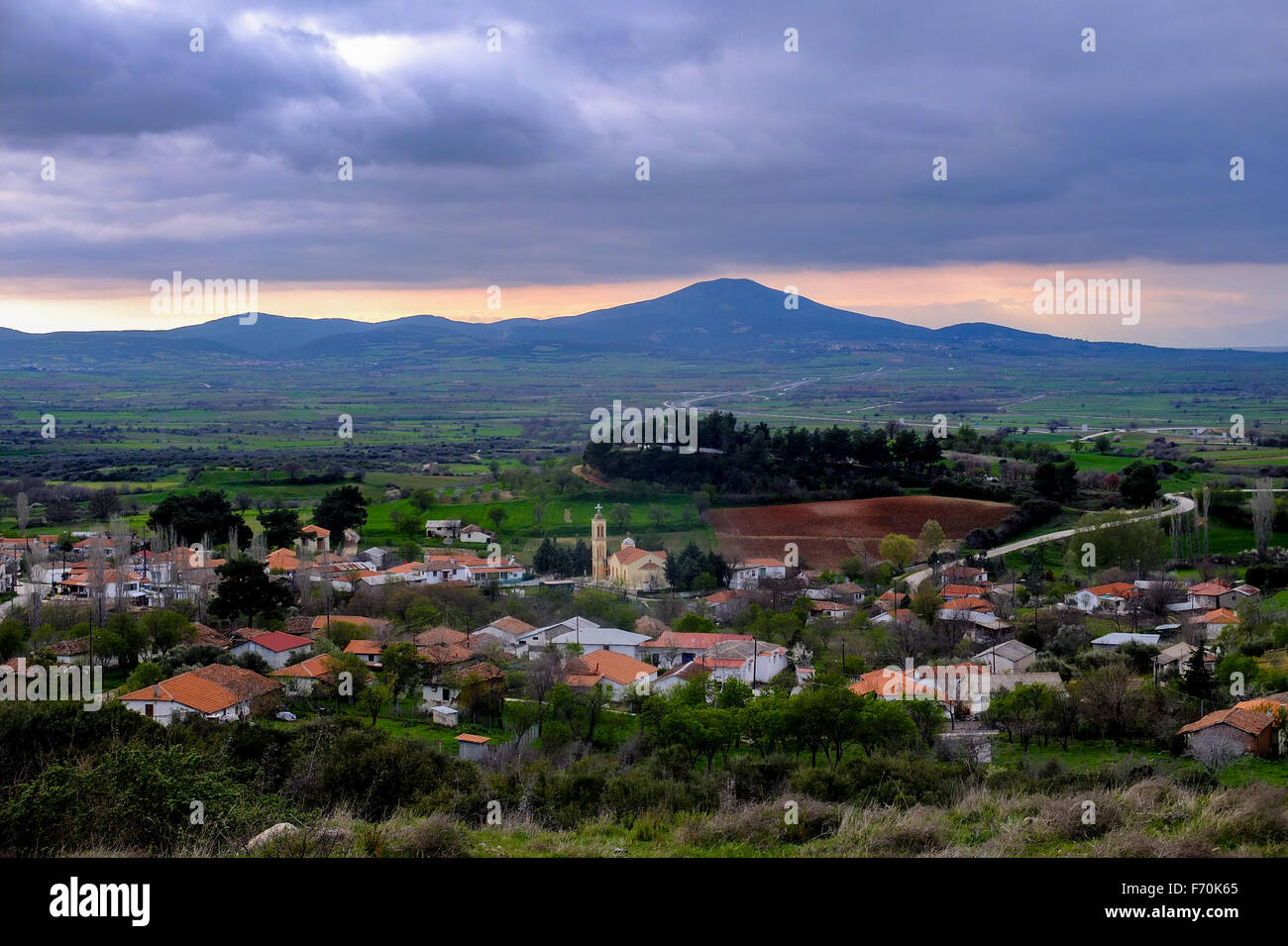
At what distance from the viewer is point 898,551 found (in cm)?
3506

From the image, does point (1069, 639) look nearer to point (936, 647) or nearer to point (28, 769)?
point (936, 647)

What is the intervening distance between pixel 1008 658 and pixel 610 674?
7.94m

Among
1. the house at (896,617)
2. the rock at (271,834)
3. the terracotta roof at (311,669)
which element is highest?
the rock at (271,834)

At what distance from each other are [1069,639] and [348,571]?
19749 millimetres

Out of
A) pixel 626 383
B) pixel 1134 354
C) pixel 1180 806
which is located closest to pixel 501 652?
pixel 1180 806

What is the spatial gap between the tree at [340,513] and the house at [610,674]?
A: 19.3m

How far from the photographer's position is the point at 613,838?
7715 mm

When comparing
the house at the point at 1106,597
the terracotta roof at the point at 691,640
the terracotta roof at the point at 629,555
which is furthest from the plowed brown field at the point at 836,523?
the terracotta roof at the point at 691,640

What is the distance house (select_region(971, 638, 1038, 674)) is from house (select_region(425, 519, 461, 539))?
72.2 ft

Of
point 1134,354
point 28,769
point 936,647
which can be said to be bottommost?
point 936,647

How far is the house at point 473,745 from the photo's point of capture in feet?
48.3

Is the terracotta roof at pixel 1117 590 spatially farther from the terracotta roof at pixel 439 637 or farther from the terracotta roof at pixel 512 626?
the terracotta roof at pixel 439 637

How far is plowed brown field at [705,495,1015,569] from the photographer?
3681 centimetres

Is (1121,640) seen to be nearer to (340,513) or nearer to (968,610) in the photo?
(968,610)
